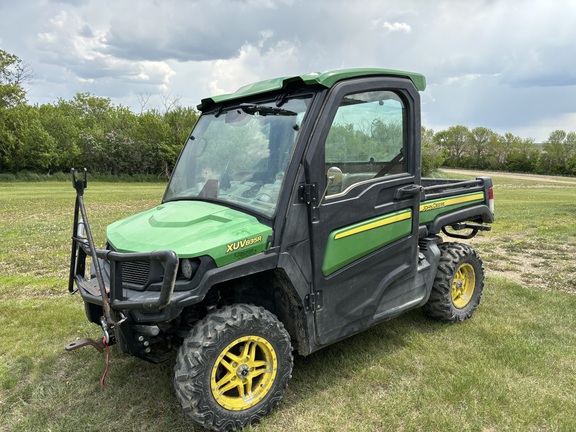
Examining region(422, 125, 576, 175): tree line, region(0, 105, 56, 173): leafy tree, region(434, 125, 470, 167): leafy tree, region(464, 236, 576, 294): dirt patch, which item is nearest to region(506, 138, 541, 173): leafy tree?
region(422, 125, 576, 175): tree line

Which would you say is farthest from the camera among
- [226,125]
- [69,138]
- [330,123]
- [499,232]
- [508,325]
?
[69,138]

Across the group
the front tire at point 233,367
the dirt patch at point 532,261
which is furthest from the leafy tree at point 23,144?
the front tire at point 233,367

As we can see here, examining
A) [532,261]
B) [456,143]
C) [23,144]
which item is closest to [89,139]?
[23,144]

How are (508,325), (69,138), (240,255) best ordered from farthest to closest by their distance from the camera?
1. (69,138)
2. (508,325)
3. (240,255)

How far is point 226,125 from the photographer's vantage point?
12.6 feet

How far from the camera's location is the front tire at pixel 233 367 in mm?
2879

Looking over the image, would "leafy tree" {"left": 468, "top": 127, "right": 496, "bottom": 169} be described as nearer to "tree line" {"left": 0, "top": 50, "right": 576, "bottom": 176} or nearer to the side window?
"tree line" {"left": 0, "top": 50, "right": 576, "bottom": 176}

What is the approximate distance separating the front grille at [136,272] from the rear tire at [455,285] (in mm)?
3093

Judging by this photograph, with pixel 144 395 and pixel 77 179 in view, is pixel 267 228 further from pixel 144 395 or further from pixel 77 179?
pixel 144 395

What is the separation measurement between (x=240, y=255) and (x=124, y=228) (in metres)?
1.12

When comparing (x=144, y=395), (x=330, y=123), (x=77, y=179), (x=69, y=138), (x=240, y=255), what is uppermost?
(x=69, y=138)

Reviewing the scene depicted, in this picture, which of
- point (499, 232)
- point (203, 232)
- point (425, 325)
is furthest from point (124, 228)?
point (499, 232)

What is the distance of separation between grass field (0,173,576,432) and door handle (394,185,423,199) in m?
1.48

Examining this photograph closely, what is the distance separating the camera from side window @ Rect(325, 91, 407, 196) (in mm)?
3414
